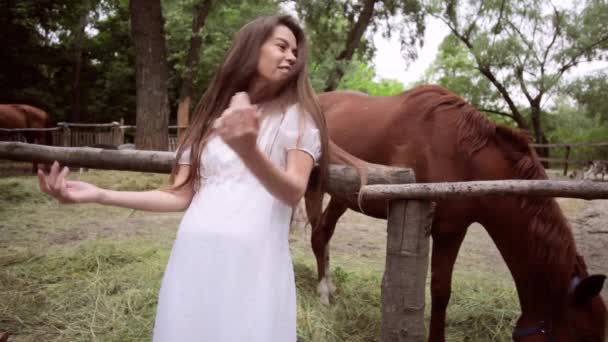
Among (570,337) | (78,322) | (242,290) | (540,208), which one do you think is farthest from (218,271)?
(78,322)

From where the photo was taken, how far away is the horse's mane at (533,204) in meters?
2.32

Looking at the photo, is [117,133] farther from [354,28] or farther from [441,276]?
[441,276]

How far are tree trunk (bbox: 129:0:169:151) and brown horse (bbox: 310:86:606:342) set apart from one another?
5821 millimetres

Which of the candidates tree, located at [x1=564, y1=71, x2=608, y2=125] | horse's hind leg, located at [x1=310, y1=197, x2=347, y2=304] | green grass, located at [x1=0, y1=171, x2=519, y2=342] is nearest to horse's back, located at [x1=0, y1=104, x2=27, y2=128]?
green grass, located at [x1=0, y1=171, x2=519, y2=342]

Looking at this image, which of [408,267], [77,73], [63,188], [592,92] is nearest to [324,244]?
[408,267]

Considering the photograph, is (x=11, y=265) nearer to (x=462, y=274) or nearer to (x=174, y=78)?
(x=462, y=274)

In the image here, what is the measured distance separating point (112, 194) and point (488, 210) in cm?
196

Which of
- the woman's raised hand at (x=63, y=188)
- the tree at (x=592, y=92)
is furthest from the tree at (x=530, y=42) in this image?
the woman's raised hand at (x=63, y=188)

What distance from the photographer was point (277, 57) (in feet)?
4.59

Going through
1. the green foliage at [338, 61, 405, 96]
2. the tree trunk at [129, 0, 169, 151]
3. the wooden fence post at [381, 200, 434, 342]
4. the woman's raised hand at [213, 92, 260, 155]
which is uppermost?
the green foliage at [338, 61, 405, 96]

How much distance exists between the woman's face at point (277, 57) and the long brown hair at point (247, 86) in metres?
0.01

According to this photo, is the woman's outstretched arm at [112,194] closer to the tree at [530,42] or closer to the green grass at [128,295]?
the green grass at [128,295]

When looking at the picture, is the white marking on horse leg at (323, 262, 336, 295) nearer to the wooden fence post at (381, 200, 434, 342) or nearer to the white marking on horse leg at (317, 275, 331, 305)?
the white marking on horse leg at (317, 275, 331, 305)

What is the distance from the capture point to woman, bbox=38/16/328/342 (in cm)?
123
